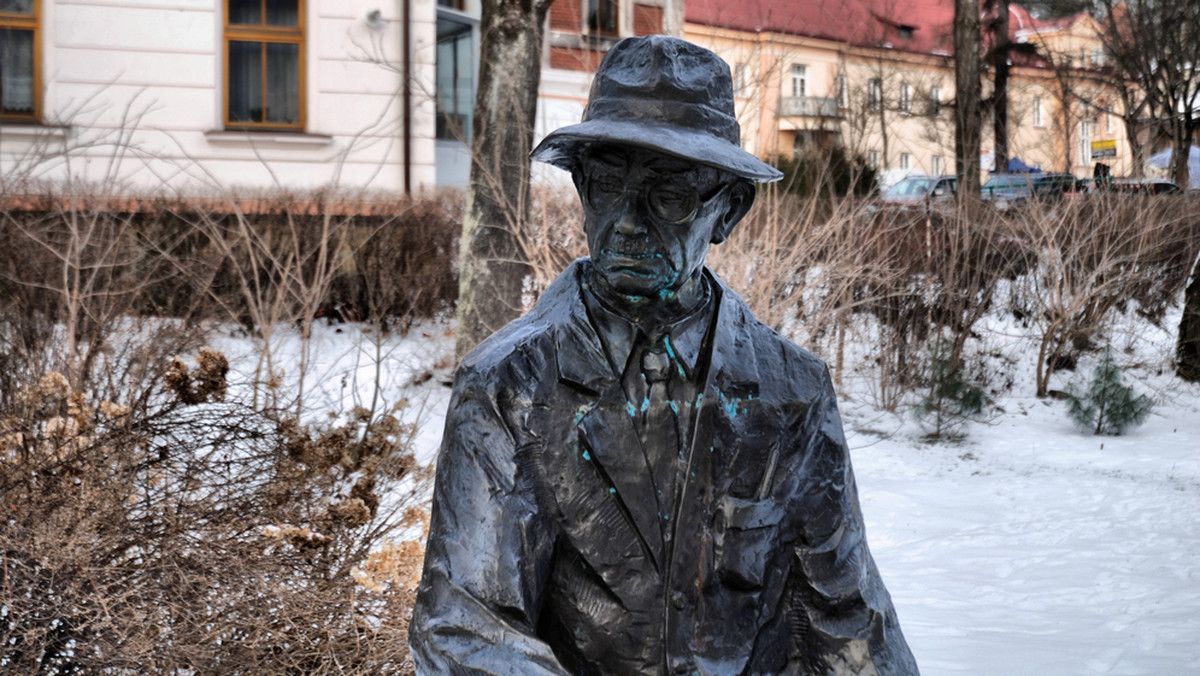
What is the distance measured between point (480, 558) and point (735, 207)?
26.1 inches

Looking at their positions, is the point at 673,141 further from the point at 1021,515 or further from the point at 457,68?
the point at 457,68

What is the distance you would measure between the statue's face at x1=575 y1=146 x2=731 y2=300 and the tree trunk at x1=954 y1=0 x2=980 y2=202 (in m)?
13.3

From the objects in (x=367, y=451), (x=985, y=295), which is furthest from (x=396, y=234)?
(x=367, y=451)

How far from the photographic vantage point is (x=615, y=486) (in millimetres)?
1702

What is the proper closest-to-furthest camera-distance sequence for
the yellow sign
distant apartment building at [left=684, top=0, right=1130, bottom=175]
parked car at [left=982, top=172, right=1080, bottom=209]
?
parked car at [left=982, top=172, right=1080, bottom=209] < distant apartment building at [left=684, top=0, right=1130, bottom=175] < the yellow sign

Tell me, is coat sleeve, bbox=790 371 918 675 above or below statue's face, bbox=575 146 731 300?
below

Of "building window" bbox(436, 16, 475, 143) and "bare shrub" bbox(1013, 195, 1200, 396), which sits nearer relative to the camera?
"bare shrub" bbox(1013, 195, 1200, 396)

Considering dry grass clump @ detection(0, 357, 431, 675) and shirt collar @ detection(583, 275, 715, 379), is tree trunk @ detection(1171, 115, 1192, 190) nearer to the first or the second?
dry grass clump @ detection(0, 357, 431, 675)

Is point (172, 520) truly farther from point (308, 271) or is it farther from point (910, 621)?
point (308, 271)

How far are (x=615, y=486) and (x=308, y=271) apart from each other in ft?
27.9

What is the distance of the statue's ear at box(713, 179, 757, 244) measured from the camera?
6.07 feet

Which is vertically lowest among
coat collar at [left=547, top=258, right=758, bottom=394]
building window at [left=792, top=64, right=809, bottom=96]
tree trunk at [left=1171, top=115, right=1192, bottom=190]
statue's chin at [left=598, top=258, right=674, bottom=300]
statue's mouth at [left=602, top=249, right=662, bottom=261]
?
coat collar at [left=547, top=258, right=758, bottom=394]

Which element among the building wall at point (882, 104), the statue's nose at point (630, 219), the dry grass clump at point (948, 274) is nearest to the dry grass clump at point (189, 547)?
the statue's nose at point (630, 219)

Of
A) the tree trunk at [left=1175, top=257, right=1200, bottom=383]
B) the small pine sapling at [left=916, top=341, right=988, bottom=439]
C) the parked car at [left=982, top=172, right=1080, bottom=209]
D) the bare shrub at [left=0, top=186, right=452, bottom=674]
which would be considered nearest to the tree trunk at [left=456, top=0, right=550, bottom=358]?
the small pine sapling at [left=916, top=341, right=988, bottom=439]
